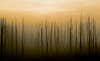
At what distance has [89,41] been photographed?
3.04ft

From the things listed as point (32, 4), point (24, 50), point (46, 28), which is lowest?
point (24, 50)

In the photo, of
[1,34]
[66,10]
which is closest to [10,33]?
[1,34]

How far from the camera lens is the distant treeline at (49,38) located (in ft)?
3.04

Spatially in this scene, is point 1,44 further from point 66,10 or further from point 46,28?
point 66,10

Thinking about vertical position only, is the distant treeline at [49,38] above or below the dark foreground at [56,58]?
above

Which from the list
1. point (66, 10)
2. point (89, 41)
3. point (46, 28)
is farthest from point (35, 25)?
point (89, 41)

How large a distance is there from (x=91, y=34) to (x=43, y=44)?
23 centimetres

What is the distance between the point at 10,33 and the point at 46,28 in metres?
0.18

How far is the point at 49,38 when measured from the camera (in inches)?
37.2

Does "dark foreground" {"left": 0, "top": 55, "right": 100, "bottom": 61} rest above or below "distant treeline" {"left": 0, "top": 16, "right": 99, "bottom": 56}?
below

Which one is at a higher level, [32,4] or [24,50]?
[32,4]

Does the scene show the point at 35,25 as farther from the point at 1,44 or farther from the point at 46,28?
the point at 1,44

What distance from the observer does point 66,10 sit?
945mm

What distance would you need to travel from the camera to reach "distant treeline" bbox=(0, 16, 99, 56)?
3.04ft
